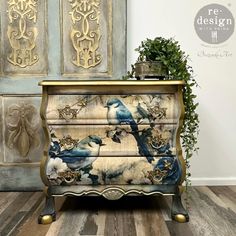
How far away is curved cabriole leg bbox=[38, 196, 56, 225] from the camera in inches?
73.1

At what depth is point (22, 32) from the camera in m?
2.50

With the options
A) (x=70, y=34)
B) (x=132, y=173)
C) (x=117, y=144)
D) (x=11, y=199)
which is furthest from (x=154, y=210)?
(x=70, y=34)

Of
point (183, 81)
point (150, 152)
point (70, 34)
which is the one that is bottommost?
point (150, 152)

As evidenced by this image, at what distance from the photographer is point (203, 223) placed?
6.07 feet

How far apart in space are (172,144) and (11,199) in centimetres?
129

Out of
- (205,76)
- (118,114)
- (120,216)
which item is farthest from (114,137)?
(205,76)

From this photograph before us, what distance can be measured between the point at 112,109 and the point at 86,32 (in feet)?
3.00

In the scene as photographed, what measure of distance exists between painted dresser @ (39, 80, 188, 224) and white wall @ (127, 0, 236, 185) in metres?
0.83

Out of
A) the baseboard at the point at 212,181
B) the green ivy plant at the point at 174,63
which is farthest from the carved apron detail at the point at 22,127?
the baseboard at the point at 212,181

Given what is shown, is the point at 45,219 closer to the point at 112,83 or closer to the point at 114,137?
the point at 114,137

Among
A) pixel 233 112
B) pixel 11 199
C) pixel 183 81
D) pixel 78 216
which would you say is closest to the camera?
pixel 183 81

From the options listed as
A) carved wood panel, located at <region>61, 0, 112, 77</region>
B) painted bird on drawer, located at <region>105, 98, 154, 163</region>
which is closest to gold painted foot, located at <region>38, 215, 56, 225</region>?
painted bird on drawer, located at <region>105, 98, 154, 163</region>

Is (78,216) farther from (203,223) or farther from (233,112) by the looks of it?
(233,112)

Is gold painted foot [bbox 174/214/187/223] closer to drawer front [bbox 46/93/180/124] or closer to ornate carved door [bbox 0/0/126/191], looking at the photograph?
drawer front [bbox 46/93/180/124]
